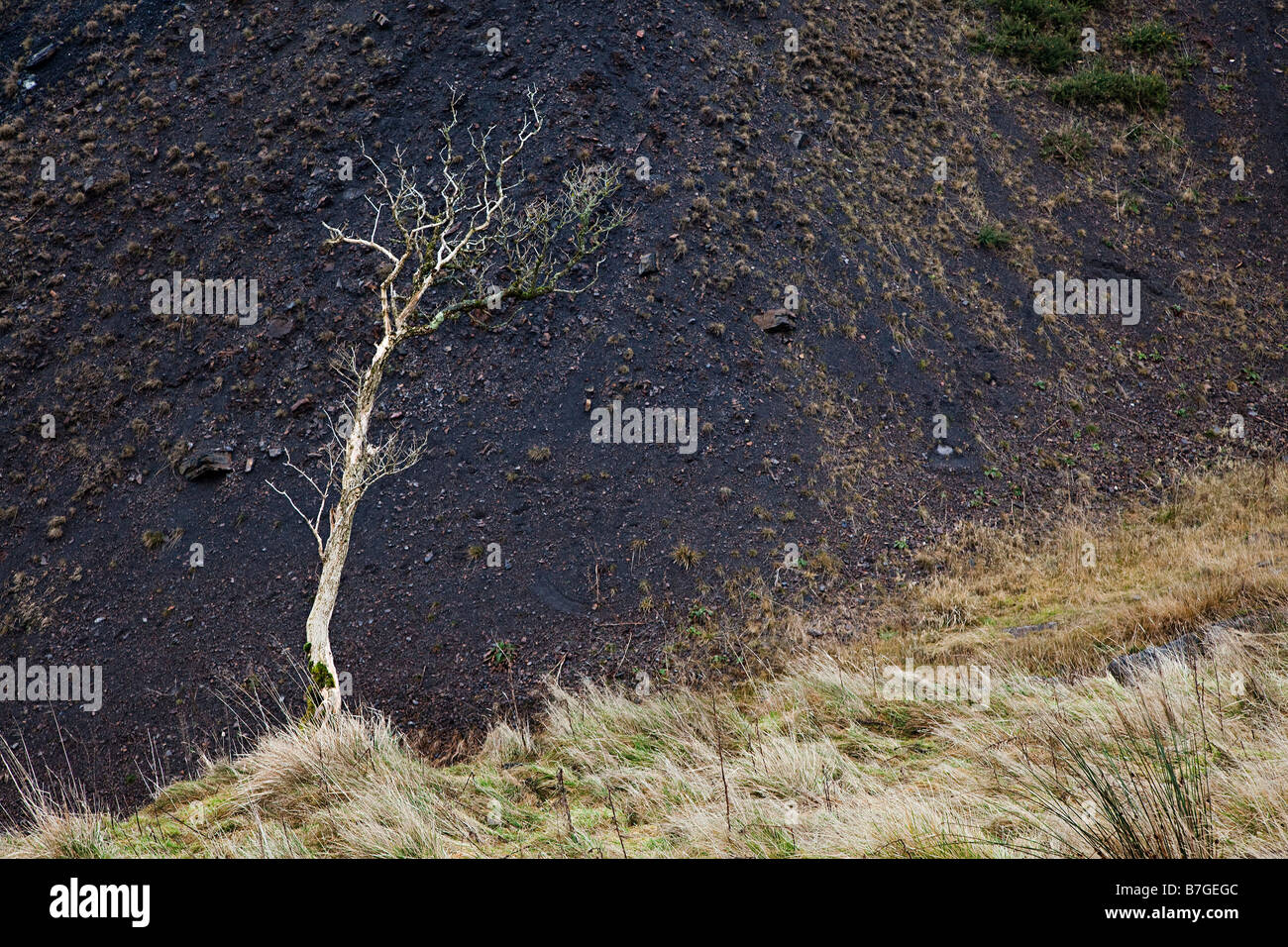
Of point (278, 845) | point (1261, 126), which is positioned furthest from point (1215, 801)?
point (1261, 126)

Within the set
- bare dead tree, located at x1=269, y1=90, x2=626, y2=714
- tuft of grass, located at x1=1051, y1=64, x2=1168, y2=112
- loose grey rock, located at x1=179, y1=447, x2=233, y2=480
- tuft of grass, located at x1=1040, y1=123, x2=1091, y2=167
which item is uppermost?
tuft of grass, located at x1=1051, y1=64, x2=1168, y2=112

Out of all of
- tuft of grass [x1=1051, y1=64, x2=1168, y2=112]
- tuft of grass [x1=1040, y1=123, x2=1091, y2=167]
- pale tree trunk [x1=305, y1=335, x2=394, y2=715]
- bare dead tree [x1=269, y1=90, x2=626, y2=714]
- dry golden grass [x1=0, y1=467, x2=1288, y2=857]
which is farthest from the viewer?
tuft of grass [x1=1051, y1=64, x2=1168, y2=112]

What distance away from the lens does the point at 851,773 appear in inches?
183

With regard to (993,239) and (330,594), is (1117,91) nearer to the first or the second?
(993,239)

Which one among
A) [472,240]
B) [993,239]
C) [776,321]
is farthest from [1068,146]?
[472,240]

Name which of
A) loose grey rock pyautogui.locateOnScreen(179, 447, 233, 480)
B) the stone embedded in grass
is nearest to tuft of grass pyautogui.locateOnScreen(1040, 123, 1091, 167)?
the stone embedded in grass

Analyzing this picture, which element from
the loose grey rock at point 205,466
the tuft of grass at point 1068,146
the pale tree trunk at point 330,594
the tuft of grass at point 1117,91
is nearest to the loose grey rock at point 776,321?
the pale tree trunk at point 330,594

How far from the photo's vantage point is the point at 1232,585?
24.5 ft

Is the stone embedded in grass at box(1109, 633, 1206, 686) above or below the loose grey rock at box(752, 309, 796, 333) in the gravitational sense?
below

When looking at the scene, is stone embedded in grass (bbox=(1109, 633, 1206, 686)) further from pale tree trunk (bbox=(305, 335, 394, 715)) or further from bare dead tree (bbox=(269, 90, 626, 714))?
bare dead tree (bbox=(269, 90, 626, 714))

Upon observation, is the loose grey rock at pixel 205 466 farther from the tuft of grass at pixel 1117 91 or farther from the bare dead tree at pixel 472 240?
the tuft of grass at pixel 1117 91

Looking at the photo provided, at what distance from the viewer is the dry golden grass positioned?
3.15 metres

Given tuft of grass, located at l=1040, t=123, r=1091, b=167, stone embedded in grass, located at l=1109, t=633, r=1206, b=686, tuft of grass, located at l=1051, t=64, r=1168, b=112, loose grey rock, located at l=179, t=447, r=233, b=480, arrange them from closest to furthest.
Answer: stone embedded in grass, located at l=1109, t=633, r=1206, b=686
loose grey rock, located at l=179, t=447, r=233, b=480
tuft of grass, located at l=1040, t=123, r=1091, b=167
tuft of grass, located at l=1051, t=64, r=1168, b=112

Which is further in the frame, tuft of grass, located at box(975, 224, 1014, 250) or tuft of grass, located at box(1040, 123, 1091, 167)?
tuft of grass, located at box(1040, 123, 1091, 167)
